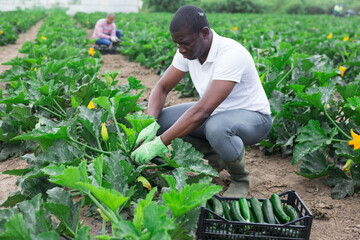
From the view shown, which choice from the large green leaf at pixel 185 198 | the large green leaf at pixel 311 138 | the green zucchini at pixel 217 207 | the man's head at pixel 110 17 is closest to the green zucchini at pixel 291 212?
the green zucchini at pixel 217 207

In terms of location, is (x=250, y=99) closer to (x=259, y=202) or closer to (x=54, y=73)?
(x=259, y=202)

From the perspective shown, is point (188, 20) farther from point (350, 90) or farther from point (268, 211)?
point (350, 90)

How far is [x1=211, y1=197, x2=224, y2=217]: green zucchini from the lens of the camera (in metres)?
2.38

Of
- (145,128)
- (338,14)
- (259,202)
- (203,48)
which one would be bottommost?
(338,14)

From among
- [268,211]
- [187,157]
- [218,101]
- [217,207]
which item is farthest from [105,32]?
[268,211]

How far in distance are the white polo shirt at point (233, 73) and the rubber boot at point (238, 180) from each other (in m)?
0.45

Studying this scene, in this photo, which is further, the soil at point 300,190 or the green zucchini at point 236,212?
the soil at point 300,190

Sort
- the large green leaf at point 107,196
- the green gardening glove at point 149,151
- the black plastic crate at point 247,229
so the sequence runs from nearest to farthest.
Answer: the large green leaf at point 107,196 < the black plastic crate at point 247,229 < the green gardening glove at point 149,151

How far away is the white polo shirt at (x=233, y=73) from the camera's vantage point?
281cm

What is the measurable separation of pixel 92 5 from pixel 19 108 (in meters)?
40.9

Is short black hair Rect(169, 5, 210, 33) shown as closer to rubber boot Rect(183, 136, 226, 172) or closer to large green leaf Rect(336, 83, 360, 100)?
rubber boot Rect(183, 136, 226, 172)

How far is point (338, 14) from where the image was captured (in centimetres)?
3428

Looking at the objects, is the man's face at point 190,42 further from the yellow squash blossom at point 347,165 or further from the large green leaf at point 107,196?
the yellow squash blossom at point 347,165

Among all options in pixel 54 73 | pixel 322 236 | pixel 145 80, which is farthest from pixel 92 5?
pixel 322 236
